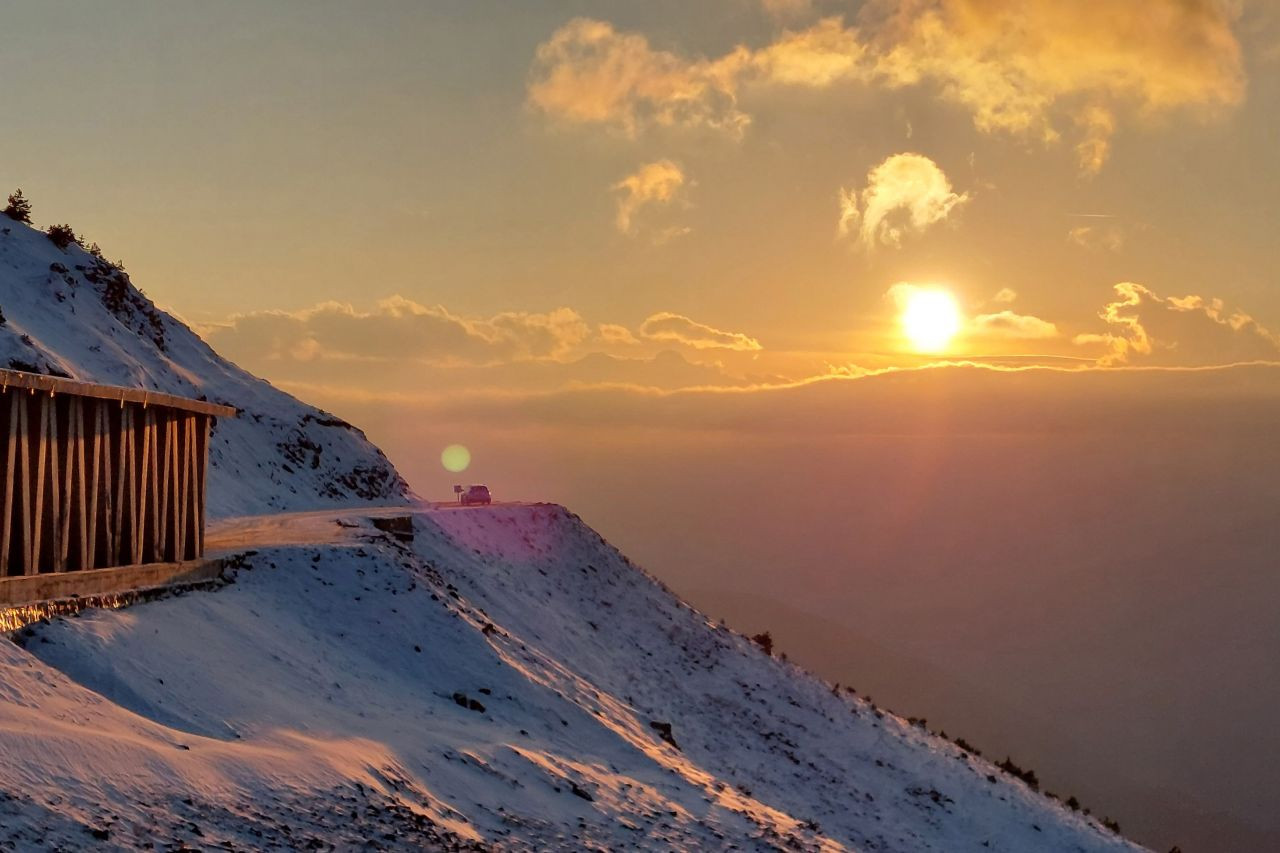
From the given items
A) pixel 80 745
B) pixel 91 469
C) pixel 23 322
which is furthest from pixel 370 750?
pixel 23 322

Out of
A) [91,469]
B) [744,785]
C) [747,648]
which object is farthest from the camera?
[747,648]

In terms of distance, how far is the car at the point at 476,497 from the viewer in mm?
54594

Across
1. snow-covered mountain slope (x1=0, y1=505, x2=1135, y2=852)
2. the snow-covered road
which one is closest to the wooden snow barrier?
snow-covered mountain slope (x1=0, y1=505, x2=1135, y2=852)

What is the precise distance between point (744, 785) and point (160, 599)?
15373 millimetres

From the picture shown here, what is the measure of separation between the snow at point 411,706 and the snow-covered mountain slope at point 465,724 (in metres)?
0.08

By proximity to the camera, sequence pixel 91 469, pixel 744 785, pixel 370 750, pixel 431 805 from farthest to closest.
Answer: pixel 744 785 < pixel 91 469 < pixel 370 750 < pixel 431 805

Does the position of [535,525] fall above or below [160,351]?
below

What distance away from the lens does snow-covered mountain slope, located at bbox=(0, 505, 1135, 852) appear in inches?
605

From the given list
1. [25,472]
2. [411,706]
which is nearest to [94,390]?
[25,472]

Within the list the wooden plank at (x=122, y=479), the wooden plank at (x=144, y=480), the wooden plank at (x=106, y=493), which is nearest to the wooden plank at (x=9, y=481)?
the wooden plank at (x=106, y=493)

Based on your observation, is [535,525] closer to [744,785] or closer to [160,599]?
[744,785]

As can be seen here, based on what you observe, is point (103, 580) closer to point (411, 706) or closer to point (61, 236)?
point (411, 706)

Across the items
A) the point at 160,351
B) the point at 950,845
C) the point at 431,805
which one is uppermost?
the point at 160,351

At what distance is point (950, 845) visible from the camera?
3247 cm
